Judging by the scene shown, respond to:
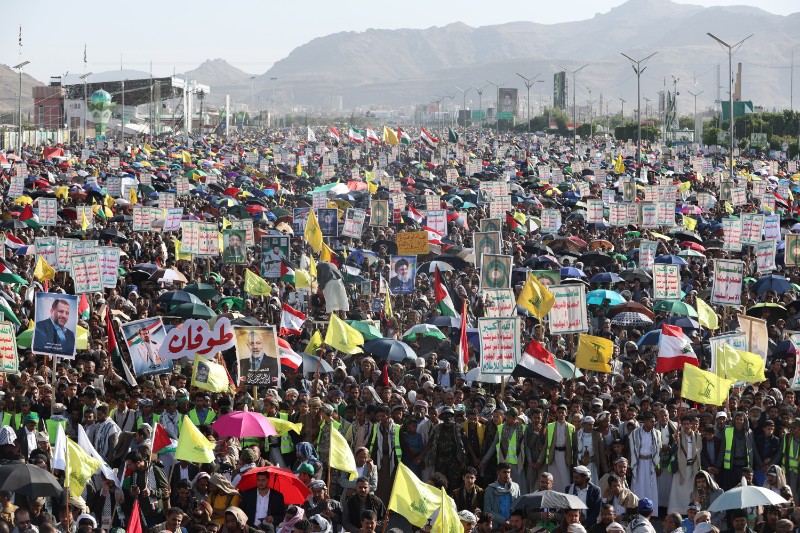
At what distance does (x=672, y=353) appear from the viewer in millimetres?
15820

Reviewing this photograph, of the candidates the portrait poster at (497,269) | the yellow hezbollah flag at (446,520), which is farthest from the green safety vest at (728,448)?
the portrait poster at (497,269)

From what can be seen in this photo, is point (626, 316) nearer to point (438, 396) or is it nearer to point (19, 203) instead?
point (438, 396)

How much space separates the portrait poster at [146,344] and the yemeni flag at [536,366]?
352cm

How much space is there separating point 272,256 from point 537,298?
715cm

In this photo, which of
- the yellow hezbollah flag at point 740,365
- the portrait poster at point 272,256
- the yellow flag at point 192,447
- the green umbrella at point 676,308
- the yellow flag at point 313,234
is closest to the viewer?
the yellow flag at point 192,447

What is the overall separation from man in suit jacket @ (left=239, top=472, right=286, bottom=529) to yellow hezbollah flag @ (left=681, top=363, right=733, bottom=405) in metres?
4.33

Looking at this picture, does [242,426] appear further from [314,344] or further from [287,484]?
[314,344]

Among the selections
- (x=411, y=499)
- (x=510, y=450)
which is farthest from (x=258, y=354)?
(x=411, y=499)

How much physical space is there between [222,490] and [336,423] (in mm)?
2200

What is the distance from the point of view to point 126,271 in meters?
24.5

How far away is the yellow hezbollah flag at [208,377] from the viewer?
13.8m

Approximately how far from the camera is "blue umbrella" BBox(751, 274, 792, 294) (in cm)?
2197

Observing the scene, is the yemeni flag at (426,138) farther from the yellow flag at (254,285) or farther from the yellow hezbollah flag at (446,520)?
the yellow hezbollah flag at (446,520)

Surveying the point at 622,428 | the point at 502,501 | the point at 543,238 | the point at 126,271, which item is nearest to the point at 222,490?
the point at 502,501
